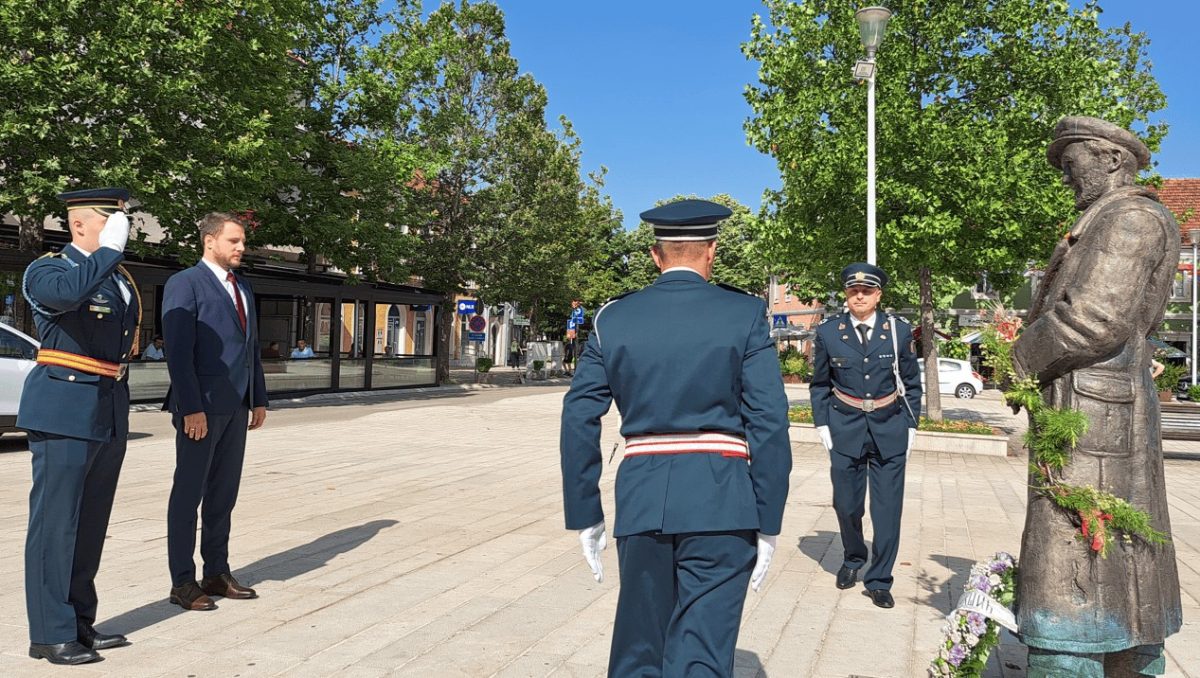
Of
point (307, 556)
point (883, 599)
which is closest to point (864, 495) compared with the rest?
point (883, 599)

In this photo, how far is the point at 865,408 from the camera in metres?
6.08

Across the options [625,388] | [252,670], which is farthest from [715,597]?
[252,670]

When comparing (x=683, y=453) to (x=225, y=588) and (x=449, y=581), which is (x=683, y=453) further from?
(x=225, y=588)

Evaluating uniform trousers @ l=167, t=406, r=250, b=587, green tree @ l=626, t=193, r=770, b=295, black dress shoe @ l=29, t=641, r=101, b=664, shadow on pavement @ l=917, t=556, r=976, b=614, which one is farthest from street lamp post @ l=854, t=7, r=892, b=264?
green tree @ l=626, t=193, r=770, b=295

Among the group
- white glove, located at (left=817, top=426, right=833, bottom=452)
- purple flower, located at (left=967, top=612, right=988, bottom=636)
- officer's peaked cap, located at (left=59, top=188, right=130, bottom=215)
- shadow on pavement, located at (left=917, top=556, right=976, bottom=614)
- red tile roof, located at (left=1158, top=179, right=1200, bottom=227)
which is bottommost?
shadow on pavement, located at (left=917, top=556, right=976, bottom=614)

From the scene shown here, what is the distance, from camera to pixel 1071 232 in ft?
11.5

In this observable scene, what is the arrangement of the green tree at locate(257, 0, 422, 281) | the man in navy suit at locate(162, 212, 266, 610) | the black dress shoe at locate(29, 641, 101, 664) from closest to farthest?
1. the black dress shoe at locate(29, 641, 101, 664)
2. the man in navy suit at locate(162, 212, 266, 610)
3. the green tree at locate(257, 0, 422, 281)

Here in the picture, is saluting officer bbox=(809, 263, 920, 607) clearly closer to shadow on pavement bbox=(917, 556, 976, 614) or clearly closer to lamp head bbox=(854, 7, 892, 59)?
shadow on pavement bbox=(917, 556, 976, 614)

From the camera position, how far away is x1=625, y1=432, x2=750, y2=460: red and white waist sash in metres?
3.11

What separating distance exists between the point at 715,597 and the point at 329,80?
27.1 m

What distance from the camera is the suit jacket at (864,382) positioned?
608 cm

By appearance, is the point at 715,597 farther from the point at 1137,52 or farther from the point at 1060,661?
the point at 1137,52

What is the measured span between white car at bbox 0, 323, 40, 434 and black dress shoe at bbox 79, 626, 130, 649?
9343 mm

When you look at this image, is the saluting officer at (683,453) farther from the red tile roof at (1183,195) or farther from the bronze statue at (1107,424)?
the red tile roof at (1183,195)
